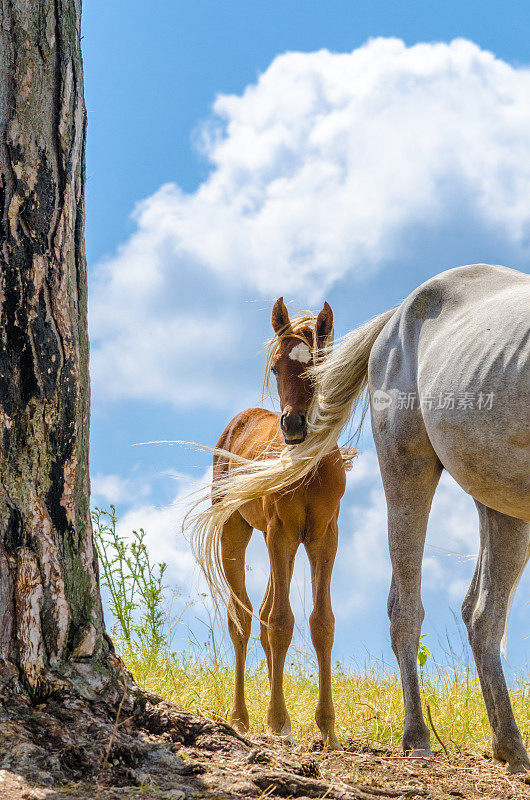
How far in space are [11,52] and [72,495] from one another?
6.05ft

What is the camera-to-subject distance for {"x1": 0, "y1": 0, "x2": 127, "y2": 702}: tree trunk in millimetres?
2822

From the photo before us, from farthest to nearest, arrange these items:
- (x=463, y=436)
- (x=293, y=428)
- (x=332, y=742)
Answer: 1. (x=293, y=428)
2. (x=332, y=742)
3. (x=463, y=436)

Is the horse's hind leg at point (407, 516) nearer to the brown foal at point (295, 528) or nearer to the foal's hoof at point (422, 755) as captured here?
the foal's hoof at point (422, 755)

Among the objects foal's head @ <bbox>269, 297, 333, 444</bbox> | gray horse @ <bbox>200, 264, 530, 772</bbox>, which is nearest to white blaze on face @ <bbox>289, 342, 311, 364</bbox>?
foal's head @ <bbox>269, 297, 333, 444</bbox>

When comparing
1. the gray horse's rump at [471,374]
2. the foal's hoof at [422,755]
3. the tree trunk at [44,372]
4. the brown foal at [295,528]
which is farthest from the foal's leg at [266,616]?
the tree trunk at [44,372]

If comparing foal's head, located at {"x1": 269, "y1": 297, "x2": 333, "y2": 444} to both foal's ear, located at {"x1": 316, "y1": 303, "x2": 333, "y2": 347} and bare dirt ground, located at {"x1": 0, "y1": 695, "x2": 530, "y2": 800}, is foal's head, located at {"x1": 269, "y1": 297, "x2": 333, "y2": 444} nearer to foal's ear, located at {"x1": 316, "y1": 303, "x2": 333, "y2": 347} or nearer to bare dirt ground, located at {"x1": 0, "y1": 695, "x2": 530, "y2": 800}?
foal's ear, located at {"x1": 316, "y1": 303, "x2": 333, "y2": 347}

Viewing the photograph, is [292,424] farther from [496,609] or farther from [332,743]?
[332,743]

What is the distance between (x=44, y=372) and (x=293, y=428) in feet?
5.83

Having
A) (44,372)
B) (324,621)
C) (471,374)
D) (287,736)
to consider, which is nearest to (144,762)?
(44,372)

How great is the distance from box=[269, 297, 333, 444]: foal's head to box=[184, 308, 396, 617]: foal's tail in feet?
0.23

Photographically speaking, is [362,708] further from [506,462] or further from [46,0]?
[46,0]

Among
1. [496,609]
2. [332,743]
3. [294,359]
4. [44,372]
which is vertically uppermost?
[294,359]

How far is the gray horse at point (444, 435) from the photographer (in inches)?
139

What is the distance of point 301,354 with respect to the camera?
449 centimetres
